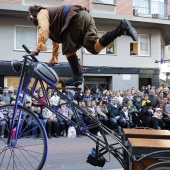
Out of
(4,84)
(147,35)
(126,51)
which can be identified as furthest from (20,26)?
(147,35)

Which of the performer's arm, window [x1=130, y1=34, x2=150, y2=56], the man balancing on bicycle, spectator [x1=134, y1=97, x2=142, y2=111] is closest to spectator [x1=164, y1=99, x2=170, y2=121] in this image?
spectator [x1=134, y1=97, x2=142, y2=111]

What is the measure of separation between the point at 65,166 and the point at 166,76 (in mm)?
20241

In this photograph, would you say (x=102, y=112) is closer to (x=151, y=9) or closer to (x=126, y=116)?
(x=126, y=116)

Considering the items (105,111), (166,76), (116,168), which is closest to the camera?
(116,168)

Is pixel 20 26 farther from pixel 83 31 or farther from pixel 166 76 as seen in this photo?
pixel 83 31

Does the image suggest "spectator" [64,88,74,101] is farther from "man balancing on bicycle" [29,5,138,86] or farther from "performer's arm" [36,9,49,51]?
"performer's arm" [36,9,49,51]

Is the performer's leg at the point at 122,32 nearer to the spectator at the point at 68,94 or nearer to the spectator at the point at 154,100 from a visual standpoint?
the spectator at the point at 68,94

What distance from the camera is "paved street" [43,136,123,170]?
5.59 meters

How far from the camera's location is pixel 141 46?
803 inches

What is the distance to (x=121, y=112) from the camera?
1198cm

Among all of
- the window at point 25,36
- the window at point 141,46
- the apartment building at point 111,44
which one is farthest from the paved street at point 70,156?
the window at point 141,46

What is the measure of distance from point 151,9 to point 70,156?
1599 centimetres

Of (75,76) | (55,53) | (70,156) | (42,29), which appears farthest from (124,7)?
(42,29)

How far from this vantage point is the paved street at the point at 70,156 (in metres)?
5.59
